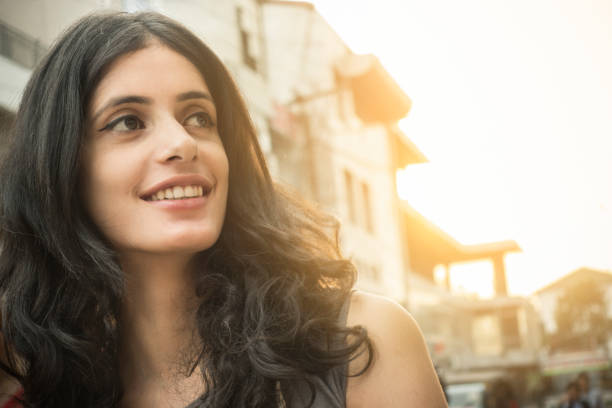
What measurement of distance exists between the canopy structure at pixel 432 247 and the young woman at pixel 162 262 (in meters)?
21.7

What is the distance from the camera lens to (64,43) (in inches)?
96.4

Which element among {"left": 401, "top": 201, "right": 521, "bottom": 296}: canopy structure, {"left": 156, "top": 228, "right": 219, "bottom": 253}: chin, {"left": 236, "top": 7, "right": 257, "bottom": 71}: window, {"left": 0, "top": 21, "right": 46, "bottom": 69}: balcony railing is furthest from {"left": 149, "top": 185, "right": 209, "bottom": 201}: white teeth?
{"left": 401, "top": 201, "right": 521, "bottom": 296}: canopy structure

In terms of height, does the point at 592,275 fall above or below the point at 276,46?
below

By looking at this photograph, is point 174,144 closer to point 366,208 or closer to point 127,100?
point 127,100

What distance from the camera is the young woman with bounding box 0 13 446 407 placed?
7.09 feet

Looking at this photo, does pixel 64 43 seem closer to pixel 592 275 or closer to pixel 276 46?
pixel 276 46

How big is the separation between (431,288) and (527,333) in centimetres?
2461

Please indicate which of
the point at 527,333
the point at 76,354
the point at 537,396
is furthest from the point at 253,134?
the point at 527,333

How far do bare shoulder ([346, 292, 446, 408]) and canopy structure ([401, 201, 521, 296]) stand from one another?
71.9 feet

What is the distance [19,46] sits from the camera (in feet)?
18.5

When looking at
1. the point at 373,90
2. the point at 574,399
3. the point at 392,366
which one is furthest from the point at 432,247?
the point at 392,366

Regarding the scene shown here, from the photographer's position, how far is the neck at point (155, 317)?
243 cm

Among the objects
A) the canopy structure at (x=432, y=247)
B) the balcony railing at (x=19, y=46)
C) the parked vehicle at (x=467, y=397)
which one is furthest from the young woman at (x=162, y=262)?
the canopy structure at (x=432, y=247)

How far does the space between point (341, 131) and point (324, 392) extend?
52.3 feet
